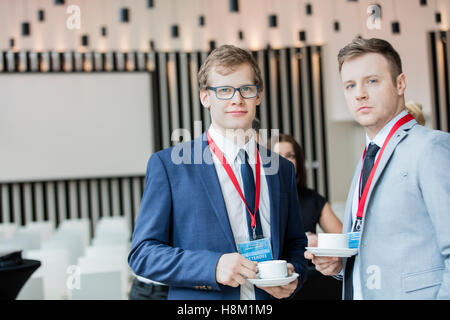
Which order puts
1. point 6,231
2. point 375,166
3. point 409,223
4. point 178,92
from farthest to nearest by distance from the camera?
point 178,92, point 6,231, point 375,166, point 409,223

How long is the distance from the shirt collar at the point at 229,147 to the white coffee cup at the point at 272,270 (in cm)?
38

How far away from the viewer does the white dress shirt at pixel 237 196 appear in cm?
152

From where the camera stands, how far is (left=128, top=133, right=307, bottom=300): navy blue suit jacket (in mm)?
1416

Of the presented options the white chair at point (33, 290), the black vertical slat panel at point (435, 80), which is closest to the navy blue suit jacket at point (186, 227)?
the white chair at point (33, 290)

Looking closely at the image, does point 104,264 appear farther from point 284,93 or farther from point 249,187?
point 284,93

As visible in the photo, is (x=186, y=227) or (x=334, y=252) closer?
(x=334, y=252)

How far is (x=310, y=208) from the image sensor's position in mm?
3178

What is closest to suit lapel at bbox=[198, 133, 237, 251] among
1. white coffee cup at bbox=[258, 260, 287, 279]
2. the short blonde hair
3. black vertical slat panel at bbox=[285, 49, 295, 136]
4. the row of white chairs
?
white coffee cup at bbox=[258, 260, 287, 279]

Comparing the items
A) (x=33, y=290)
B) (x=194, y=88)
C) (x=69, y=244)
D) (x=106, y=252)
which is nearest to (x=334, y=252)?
(x=33, y=290)

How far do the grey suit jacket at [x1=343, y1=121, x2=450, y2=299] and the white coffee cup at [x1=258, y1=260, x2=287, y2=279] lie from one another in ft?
0.74

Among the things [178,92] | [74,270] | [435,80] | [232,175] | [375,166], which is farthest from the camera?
[178,92]

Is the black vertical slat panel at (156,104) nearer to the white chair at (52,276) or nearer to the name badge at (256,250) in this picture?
the white chair at (52,276)

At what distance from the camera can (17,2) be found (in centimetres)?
1023

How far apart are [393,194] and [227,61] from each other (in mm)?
624
